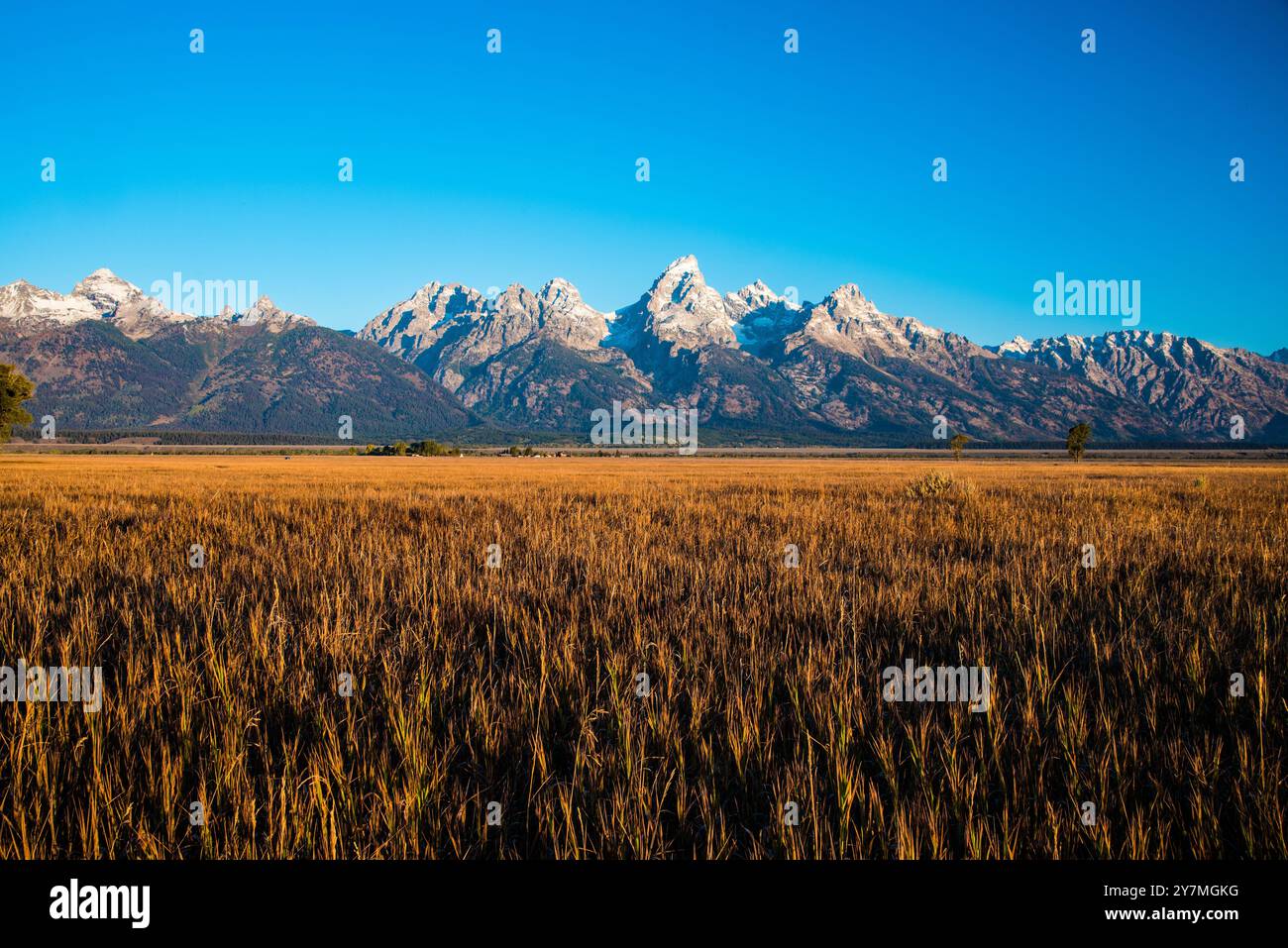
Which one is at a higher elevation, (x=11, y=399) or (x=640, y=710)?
(x=11, y=399)

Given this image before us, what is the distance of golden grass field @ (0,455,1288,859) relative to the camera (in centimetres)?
239

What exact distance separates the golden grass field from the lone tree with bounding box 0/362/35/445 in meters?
76.2

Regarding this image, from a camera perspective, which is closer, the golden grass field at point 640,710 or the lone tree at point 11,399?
the golden grass field at point 640,710

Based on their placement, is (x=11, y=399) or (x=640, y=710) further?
(x=11, y=399)

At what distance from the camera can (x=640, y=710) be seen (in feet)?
11.5

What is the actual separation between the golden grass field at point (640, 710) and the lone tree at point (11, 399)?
76246 mm

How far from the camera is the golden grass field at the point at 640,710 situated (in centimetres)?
239

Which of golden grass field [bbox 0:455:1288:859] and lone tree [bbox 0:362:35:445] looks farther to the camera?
lone tree [bbox 0:362:35:445]

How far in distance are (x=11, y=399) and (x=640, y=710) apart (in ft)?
282

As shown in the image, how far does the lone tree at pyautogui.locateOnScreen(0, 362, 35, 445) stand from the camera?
60.9 meters

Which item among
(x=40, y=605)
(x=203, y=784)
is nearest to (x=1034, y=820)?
(x=203, y=784)

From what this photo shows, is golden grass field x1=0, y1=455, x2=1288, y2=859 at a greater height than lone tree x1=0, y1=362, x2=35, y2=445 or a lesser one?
lesser

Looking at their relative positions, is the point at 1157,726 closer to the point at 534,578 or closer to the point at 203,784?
the point at 203,784

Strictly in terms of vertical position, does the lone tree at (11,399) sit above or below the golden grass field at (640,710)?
above
